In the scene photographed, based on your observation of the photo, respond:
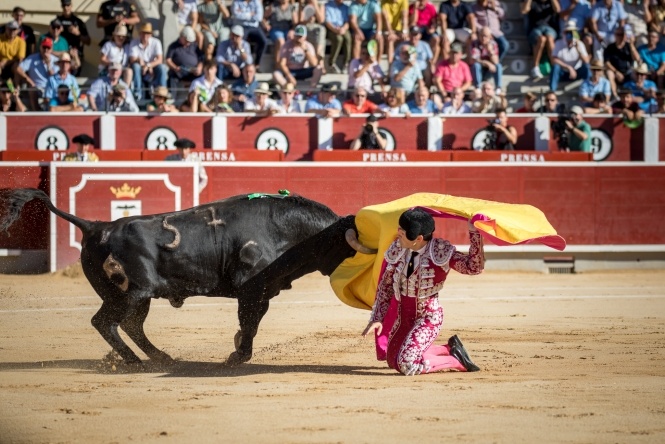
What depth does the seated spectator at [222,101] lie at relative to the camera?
12.6 m

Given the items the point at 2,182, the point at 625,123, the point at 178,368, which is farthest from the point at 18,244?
the point at 625,123

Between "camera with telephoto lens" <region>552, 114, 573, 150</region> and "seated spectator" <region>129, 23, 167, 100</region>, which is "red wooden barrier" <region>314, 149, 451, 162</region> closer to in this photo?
"camera with telephoto lens" <region>552, 114, 573, 150</region>

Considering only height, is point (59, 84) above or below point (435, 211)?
above

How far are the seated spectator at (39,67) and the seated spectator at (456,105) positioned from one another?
427 cm

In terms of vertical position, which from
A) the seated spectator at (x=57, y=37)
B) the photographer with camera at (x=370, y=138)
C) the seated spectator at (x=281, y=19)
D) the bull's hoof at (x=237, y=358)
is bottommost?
the bull's hoof at (x=237, y=358)

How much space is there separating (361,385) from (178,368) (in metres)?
1.17

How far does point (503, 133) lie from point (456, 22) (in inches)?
73.7

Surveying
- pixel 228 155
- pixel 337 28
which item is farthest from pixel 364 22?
pixel 228 155

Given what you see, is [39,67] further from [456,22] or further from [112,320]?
[112,320]

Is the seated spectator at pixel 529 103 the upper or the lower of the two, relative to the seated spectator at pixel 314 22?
lower

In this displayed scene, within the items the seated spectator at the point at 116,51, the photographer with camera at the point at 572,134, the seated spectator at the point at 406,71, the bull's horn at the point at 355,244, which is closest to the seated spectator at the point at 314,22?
the seated spectator at the point at 406,71

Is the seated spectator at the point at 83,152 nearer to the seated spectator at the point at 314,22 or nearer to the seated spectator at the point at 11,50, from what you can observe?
the seated spectator at the point at 11,50

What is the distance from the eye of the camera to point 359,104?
12719mm

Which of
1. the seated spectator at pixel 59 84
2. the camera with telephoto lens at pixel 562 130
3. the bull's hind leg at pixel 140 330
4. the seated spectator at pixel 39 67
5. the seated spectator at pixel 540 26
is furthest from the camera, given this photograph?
the seated spectator at pixel 540 26
